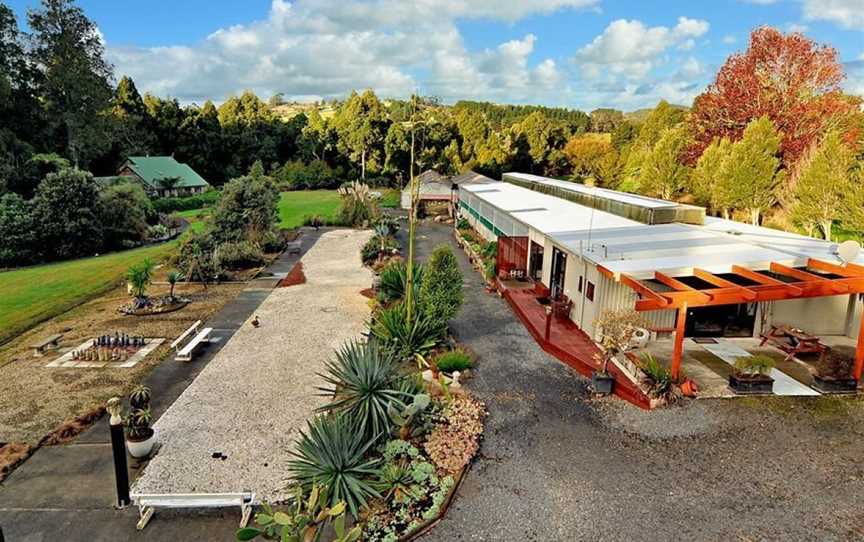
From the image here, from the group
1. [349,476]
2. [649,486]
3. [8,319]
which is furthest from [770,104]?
[8,319]

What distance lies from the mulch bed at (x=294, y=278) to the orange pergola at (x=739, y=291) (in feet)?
43.5

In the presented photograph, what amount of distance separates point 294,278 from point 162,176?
122 ft

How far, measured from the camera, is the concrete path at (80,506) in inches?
252

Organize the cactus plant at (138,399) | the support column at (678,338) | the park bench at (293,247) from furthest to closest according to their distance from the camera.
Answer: the park bench at (293,247) → the support column at (678,338) → the cactus plant at (138,399)

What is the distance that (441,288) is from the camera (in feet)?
40.2

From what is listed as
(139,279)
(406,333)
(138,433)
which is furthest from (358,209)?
(138,433)


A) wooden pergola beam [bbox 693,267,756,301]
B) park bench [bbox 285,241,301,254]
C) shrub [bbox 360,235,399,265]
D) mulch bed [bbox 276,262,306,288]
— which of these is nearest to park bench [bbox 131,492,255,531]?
wooden pergola beam [bbox 693,267,756,301]

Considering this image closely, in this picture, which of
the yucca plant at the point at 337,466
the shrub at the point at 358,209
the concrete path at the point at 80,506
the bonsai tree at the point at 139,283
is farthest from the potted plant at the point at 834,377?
the shrub at the point at 358,209

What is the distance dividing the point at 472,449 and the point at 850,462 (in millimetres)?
5533

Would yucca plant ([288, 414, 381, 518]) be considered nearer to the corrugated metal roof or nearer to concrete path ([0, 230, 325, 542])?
concrete path ([0, 230, 325, 542])

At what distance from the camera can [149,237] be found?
3338 cm

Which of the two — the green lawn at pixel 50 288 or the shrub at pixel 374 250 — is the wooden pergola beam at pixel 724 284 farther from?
the green lawn at pixel 50 288

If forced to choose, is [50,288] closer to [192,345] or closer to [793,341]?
[192,345]

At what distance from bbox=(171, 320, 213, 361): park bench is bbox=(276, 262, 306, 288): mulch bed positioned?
574cm
